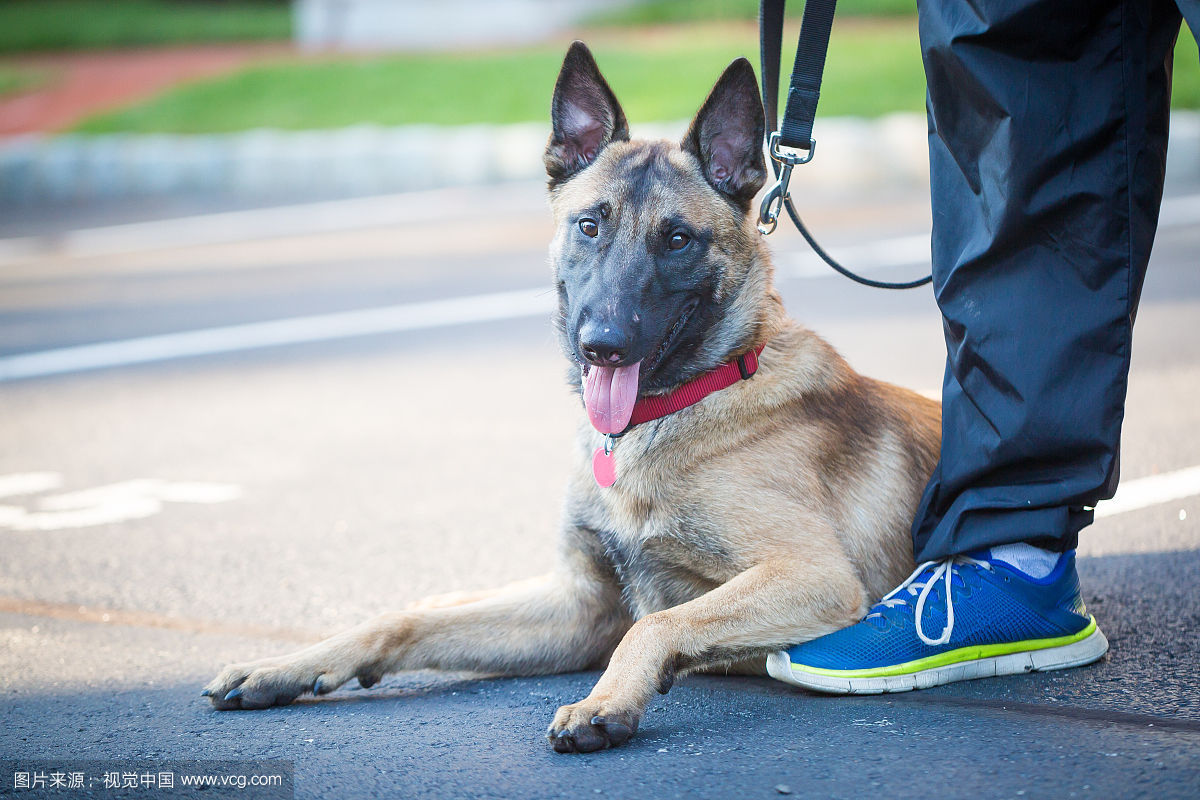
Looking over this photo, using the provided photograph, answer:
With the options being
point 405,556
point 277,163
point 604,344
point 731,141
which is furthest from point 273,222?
point 604,344

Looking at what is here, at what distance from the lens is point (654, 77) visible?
16250mm

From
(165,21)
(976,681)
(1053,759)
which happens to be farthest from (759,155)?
(165,21)

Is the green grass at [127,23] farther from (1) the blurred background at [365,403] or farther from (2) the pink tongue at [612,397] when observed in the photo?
(2) the pink tongue at [612,397]

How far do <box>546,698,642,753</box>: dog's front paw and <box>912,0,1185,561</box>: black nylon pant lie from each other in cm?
99

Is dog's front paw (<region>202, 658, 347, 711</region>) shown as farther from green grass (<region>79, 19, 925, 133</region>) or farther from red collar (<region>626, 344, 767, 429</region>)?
green grass (<region>79, 19, 925, 133</region>)

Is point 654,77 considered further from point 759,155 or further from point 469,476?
point 759,155

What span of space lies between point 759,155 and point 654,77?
43.6 feet

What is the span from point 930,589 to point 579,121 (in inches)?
65.3

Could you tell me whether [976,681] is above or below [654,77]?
below

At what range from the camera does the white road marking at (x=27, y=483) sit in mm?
5066

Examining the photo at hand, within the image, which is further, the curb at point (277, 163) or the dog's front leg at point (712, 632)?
the curb at point (277, 163)

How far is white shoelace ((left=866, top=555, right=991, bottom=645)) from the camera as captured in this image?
2.84 m

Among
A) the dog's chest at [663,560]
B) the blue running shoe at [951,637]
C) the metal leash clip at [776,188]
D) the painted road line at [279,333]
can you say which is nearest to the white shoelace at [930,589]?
the blue running shoe at [951,637]

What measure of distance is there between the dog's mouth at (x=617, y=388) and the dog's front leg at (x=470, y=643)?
389 mm
